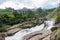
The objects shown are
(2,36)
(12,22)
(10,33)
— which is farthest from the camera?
(12,22)

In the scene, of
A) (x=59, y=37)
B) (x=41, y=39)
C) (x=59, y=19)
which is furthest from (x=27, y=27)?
(x=59, y=37)

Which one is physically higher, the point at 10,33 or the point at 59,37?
the point at 59,37

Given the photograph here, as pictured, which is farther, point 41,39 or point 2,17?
point 2,17

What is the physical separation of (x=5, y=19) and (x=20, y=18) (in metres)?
6.37

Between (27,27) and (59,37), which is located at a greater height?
(59,37)

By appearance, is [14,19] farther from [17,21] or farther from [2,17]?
[2,17]

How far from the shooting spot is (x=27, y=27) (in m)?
40.4

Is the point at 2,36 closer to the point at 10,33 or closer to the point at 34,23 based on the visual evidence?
the point at 10,33

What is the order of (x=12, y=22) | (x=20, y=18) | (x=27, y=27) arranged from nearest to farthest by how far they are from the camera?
(x=27, y=27)
(x=12, y=22)
(x=20, y=18)

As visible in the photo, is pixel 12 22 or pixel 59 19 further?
pixel 12 22

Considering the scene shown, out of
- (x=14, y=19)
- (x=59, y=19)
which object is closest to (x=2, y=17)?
(x=14, y=19)

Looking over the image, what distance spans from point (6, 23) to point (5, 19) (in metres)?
0.89

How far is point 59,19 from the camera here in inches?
1428

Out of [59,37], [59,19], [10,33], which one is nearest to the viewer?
[59,37]
